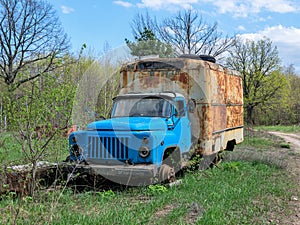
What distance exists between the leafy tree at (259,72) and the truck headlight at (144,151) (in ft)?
122

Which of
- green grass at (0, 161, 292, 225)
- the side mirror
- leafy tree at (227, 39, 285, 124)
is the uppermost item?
leafy tree at (227, 39, 285, 124)

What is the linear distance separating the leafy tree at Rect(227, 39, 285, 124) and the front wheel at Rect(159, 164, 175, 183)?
36428mm

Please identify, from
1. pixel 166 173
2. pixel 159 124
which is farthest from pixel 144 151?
pixel 159 124

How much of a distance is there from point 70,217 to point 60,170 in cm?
215

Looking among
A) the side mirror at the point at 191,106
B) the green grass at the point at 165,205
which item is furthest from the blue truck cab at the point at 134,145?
the side mirror at the point at 191,106

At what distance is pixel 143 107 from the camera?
8961 millimetres

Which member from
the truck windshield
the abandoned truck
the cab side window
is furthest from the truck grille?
the cab side window

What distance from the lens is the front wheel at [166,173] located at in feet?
25.5

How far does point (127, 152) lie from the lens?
25.1 ft

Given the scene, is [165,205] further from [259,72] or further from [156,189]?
[259,72]

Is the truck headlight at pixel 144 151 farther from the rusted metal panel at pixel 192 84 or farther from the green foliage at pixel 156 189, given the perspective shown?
the rusted metal panel at pixel 192 84

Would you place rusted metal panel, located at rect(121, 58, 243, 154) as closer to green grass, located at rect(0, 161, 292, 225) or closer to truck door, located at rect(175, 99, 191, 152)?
truck door, located at rect(175, 99, 191, 152)

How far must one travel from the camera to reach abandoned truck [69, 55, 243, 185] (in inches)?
298

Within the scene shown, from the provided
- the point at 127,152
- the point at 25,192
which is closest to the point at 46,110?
the point at 25,192
